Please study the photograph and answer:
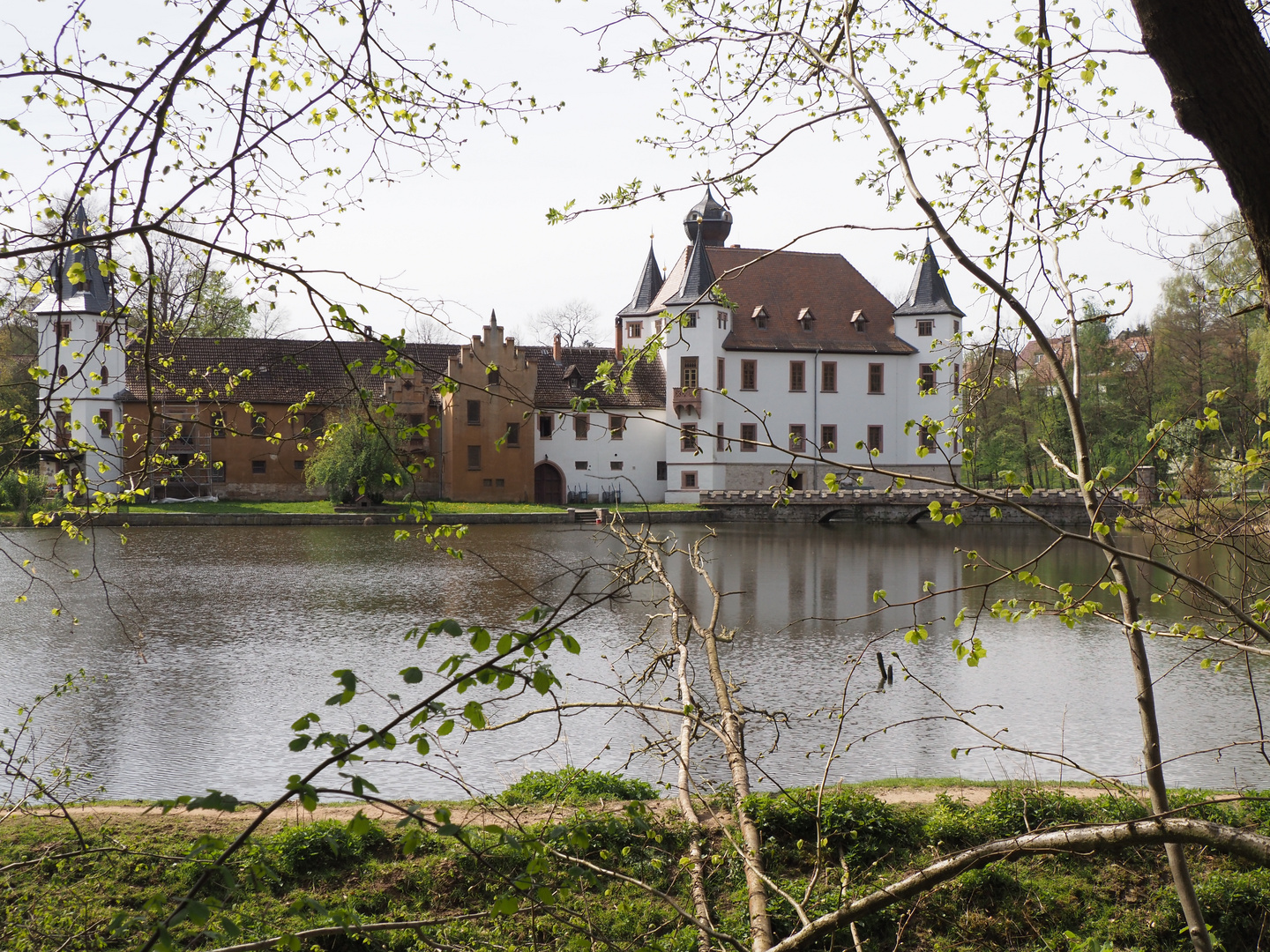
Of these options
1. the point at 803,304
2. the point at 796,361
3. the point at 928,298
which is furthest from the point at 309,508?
the point at 928,298

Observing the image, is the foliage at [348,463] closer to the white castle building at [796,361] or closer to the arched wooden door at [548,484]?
the arched wooden door at [548,484]

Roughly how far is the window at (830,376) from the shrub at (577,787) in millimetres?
46048

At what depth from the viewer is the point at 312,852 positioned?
5.98m

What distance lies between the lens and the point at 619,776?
307 inches

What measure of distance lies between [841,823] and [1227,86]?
4.86 metres

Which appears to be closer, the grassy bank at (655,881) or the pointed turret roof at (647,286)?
the grassy bank at (655,881)

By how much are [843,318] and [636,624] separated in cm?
3934

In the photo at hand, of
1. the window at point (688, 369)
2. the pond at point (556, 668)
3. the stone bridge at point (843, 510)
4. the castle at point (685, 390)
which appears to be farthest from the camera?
the window at point (688, 369)

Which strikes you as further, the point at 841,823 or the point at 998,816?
the point at 998,816

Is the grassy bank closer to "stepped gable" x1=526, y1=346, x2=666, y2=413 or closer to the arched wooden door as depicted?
"stepped gable" x1=526, y1=346, x2=666, y2=413

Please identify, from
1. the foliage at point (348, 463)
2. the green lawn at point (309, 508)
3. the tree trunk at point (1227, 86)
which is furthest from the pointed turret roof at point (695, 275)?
the tree trunk at point (1227, 86)

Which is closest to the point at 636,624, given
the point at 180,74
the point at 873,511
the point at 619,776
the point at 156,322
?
the point at 619,776

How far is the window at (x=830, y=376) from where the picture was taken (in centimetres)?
5234

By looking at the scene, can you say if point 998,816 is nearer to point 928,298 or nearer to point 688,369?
point 688,369
